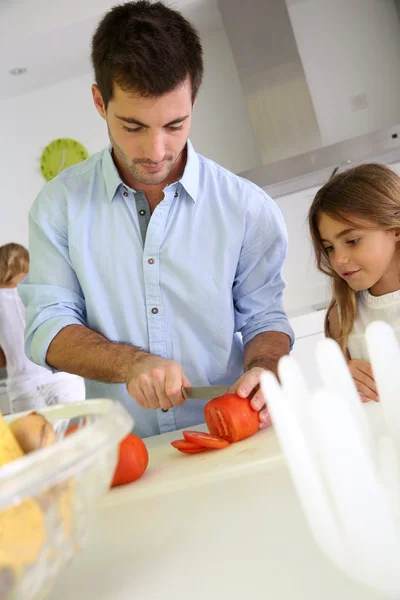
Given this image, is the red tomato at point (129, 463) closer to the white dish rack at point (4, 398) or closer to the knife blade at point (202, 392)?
the knife blade at point (202, 392)

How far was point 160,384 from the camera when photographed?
98 cm

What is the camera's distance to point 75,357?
1.22 metres

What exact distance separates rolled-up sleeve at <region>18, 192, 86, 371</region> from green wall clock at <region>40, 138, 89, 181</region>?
2652 mm

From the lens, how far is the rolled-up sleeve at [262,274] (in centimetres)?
135

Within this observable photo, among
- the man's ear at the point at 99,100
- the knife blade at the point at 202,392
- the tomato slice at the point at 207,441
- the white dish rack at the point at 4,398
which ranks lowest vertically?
the white dish rack at the point at 4,398

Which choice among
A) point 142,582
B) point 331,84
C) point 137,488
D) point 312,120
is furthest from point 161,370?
point 331,84

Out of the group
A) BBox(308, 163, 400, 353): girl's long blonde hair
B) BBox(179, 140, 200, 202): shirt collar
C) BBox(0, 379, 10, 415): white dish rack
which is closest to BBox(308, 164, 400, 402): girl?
BBox(308, 163, 400, 353): girl's long blonde hair

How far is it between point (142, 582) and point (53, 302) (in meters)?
0.86

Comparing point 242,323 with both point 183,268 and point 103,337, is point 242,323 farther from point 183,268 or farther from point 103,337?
point 103,337

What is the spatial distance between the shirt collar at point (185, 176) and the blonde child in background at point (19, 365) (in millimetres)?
1890

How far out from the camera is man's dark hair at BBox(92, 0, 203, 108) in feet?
3.68

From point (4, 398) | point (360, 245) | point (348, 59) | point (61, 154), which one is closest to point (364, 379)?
point (360, 245)

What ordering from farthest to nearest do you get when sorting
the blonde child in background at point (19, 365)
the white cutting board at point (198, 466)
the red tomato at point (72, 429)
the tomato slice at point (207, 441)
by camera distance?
the blonde child in background at point (19, 365), the tomato slice at point (207, 441), the white cutting board at point (198, 466), the red tomato at point (72, 429)

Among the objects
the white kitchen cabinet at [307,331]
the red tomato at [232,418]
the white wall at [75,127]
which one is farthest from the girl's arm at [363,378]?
the white wall at [75,127]
